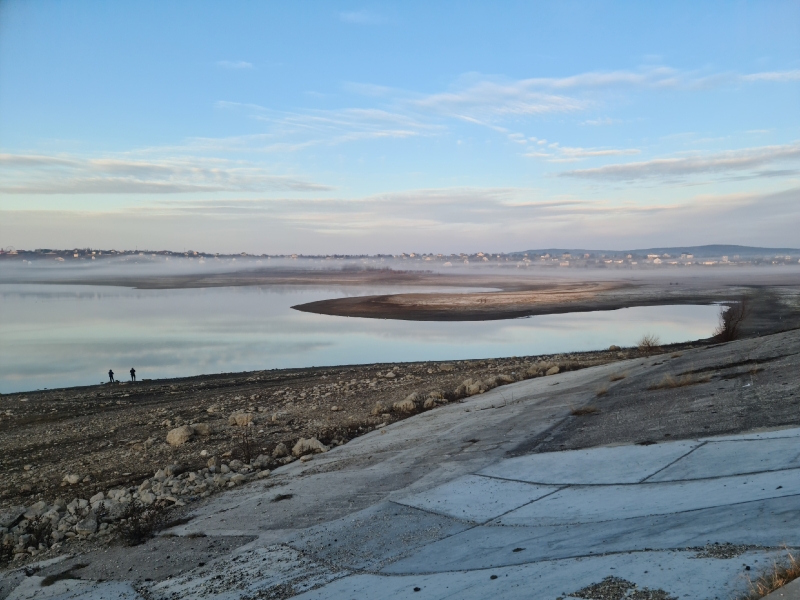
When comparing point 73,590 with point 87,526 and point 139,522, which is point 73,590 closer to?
point 139,522

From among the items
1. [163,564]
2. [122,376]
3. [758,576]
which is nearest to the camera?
[758,576]

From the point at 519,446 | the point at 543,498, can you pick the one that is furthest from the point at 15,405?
the point at 543,498

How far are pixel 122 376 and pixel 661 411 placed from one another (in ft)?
75.4

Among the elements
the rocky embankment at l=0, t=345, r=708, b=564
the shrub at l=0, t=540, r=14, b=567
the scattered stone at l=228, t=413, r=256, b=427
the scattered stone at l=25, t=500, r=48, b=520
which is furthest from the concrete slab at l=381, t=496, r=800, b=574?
the scattered stone at l=228, t=413, r=256, b=427

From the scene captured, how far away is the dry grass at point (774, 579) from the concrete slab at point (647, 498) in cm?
162

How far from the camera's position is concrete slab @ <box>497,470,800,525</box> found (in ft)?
18.9

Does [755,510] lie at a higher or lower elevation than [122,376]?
higher

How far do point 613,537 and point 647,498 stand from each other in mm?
1036

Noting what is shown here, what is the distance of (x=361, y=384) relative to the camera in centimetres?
1816

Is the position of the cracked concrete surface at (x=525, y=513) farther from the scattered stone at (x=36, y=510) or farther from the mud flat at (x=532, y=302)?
the mud flat at (x=532, y=302)

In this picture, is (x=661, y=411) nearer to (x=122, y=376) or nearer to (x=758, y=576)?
(x=758, y=576)

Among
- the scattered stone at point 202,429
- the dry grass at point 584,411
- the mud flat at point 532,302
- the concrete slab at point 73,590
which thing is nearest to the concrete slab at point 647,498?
the dry grass at point 584,411

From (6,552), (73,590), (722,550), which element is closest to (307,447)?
(6,552)

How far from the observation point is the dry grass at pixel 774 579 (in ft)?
12.6
